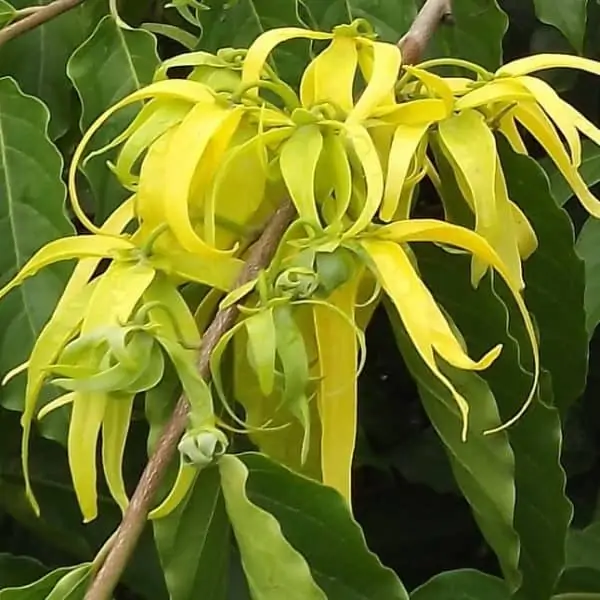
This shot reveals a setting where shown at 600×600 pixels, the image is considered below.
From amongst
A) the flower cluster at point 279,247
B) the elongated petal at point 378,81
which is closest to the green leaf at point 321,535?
the flower cluster at point 279,247

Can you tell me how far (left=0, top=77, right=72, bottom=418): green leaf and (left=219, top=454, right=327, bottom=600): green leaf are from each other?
197 millimetres

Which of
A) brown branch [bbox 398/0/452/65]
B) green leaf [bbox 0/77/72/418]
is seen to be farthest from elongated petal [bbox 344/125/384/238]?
green leaf [bbox 0/77/72/418]

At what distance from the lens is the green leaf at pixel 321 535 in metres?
0.48

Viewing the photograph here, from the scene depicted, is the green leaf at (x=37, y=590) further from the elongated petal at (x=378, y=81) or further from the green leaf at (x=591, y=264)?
the green leaf at (x=591, y=264)

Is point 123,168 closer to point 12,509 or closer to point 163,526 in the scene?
point 163,526

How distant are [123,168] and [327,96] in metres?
0.07

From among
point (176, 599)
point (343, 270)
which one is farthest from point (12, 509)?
point (343, 270)

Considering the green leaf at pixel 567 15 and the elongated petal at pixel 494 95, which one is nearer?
the elongated petal at pixel 494 95

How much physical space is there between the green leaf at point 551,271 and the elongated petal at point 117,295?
203mm

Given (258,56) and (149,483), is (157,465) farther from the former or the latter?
(258,56)

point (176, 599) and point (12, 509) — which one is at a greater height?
point (176, 599)

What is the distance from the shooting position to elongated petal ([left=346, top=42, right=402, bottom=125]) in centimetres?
46

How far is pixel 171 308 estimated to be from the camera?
1.46 ft

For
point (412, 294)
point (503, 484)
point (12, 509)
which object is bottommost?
point (12, 509)
